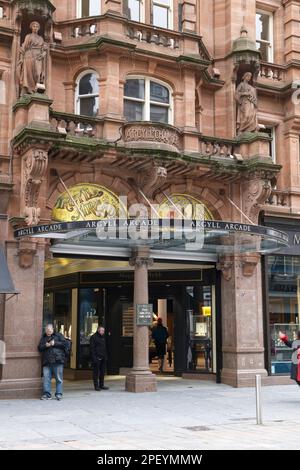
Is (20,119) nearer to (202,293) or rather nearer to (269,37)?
(202,293)

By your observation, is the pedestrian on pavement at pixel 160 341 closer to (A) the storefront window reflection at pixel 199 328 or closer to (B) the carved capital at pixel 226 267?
(A) the storefront window reflection at pixel 199 328

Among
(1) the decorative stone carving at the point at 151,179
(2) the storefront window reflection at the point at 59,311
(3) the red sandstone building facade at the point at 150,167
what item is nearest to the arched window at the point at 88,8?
(3) the red sandstone building facade at the point at 150,167

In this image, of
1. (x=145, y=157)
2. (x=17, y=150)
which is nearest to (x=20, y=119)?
(x=17, y=150)

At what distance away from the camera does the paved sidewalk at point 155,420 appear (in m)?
9.76

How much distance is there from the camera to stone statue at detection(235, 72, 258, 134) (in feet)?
65.2

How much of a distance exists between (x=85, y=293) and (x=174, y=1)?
9935 millimetres

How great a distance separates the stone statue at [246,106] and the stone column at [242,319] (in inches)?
163

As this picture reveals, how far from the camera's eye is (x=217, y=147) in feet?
63.7

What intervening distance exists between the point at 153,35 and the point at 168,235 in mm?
6742

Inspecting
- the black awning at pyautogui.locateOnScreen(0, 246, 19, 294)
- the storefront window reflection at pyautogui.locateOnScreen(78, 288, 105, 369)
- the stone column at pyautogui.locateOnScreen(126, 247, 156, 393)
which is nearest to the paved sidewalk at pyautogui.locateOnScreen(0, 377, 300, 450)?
Result: the stone column at pyautogui.locateOnScreen(126, 247, 156, 393)

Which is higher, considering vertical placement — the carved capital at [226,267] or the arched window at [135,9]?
the arched window at [135,9]

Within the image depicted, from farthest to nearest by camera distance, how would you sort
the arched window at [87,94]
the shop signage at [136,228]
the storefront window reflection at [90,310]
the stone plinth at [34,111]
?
the storefront window reflection at [90,310] < the arched window at [87,94] < the stone plinth at [34,111] < the shop signage at [136,228]

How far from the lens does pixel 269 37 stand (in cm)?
Answer: 2236

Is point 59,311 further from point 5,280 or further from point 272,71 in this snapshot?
point 272,71
